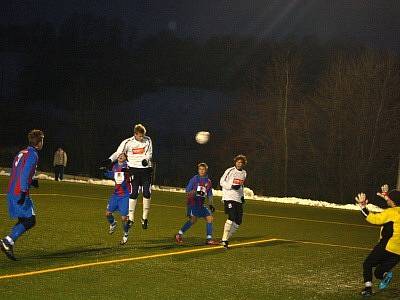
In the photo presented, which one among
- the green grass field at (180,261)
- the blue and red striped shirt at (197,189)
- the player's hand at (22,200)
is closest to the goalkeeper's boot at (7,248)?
the green grass field at (180,261)

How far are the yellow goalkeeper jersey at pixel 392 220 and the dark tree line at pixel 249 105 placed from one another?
36.2 m

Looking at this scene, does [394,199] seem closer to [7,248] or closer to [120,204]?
[7,248]

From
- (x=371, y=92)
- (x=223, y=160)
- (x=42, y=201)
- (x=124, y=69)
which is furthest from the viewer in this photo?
(x=124, y=69)

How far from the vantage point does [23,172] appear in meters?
10.6

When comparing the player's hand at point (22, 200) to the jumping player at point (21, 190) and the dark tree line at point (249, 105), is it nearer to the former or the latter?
the jumping player at point (21, 190)

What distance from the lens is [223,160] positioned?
58.0 meters

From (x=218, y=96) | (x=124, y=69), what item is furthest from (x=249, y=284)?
(x=218, y=96)

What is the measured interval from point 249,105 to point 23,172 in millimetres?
47404

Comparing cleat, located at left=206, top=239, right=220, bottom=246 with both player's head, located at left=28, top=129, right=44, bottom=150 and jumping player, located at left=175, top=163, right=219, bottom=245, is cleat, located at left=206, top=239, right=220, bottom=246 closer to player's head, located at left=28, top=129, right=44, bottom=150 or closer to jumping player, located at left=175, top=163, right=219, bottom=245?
jumping player, located at left=175, top=163, right=219, bottom=245

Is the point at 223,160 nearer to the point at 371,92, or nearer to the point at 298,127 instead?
the point at 298,127

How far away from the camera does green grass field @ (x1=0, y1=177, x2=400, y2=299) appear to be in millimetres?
9086

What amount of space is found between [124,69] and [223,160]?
1336 inches

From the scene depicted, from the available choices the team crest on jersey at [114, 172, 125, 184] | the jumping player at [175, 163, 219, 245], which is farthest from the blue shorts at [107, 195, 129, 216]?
the jumping player at [175, 163, 219, 245]

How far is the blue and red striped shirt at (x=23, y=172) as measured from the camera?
10.6 meters
